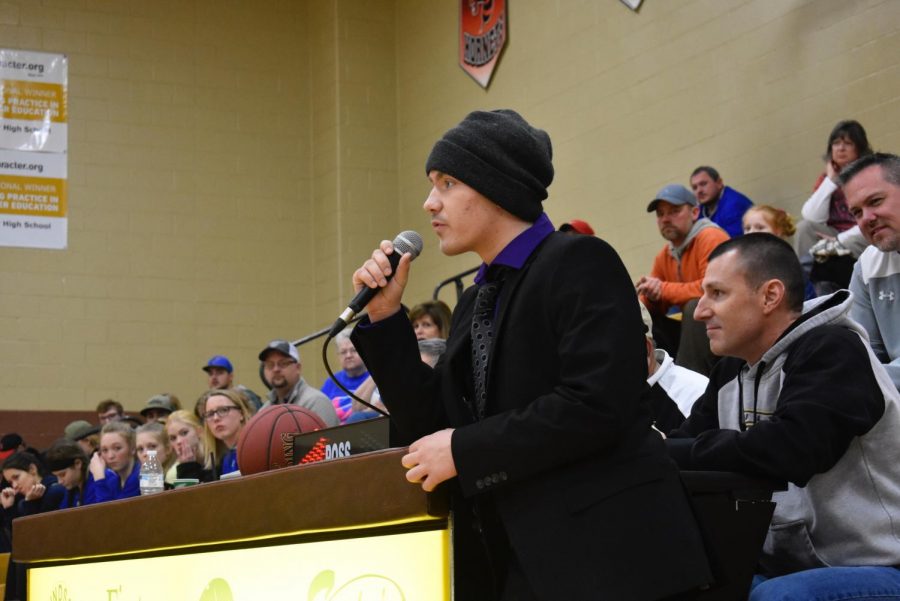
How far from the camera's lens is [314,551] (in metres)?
2.06

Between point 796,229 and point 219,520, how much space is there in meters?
4.54

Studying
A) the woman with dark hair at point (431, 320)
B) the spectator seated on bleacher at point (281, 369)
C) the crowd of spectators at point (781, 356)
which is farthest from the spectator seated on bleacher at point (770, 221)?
the spectator seated on bleacher at point (281, 369)

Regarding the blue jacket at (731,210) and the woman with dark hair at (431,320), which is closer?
the woman with dark hair at (431,320)

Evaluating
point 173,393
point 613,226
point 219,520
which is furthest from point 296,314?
point 219,520

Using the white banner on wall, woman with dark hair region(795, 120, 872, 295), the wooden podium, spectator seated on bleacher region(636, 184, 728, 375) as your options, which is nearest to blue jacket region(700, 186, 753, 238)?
spectator seated on bleacher region(636, 184, 728, 375)

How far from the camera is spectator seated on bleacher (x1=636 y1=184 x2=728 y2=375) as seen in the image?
5898 millimetres

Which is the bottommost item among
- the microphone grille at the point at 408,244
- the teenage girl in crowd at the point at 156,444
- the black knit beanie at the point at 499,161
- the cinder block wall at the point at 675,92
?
the teenage girl in crowd at the point at 156,444

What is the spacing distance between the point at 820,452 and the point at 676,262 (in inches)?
169

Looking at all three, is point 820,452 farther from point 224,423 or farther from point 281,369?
point 281,369

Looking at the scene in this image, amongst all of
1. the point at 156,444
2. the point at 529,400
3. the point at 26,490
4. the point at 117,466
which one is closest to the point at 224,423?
the point at 156,444

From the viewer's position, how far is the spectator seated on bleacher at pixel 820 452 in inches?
86.2

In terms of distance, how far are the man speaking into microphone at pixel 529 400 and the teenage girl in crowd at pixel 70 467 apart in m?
5.86

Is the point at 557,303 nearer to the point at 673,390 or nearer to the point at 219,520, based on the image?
the point at 219,520

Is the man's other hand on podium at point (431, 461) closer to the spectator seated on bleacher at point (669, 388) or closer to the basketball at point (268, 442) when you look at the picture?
the basketball at point (268, 442)
